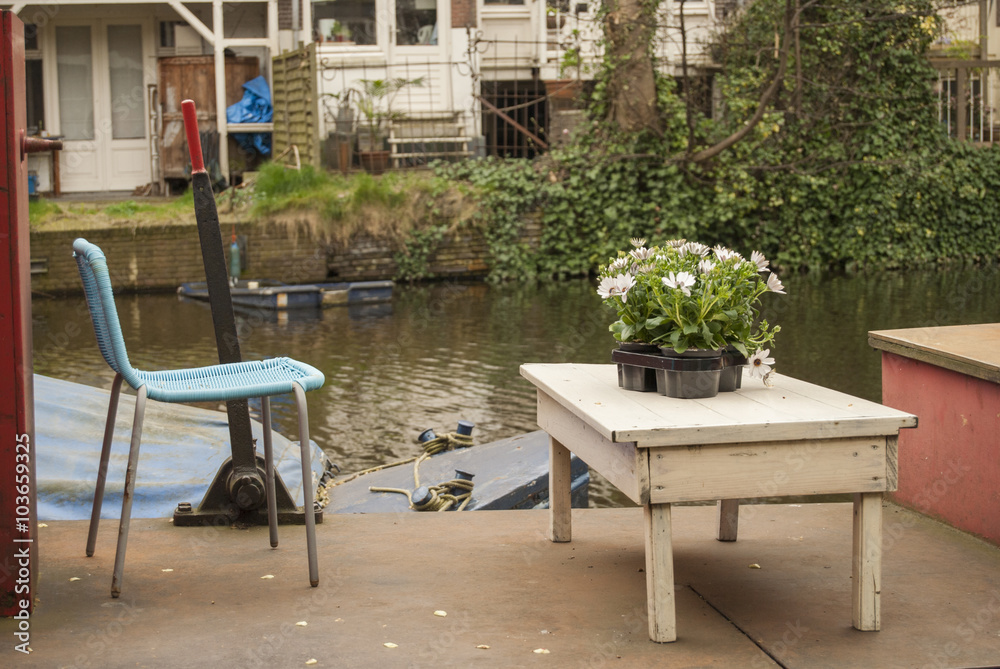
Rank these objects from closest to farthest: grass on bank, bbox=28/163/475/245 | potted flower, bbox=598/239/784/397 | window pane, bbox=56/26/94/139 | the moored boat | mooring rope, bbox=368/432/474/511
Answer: potted flower, bbox=598/239/784/397 → mooring rope, bbox=368/432/474/511 → the moored boat → grass on bank, bbox=28/163/475/245 → window pane, bbox=56/26/94/139

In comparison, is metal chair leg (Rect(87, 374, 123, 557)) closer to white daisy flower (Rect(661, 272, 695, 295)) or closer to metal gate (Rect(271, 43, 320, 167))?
white daisy flower (Rect(661, 272, 695, 295))

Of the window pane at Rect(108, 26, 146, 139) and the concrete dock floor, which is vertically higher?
the window pane at Rect(108, 26, 146, 139)

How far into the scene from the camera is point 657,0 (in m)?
15.9

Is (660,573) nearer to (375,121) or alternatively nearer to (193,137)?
(193,137)

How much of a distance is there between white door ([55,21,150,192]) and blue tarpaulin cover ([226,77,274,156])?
1852 millimetres

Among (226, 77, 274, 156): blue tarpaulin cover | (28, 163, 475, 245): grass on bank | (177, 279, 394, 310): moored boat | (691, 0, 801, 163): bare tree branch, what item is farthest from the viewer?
(226, 77, 274, 156): blue tarpaulin cover

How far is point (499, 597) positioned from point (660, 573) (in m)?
0.57

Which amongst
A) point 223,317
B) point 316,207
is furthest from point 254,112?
point 223,317

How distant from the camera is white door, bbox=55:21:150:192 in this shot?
60.0 ft

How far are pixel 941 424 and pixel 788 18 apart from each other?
1186cm

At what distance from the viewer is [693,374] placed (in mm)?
2854

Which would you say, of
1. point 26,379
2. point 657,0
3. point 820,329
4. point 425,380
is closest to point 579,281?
point 657,0

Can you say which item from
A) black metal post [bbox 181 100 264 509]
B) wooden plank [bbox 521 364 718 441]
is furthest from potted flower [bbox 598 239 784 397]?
black metal post [bbox 181 100 264 509]

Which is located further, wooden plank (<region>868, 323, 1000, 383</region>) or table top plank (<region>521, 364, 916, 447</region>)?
wooden plank (<region>868, 323, 1000, 383</region>)
